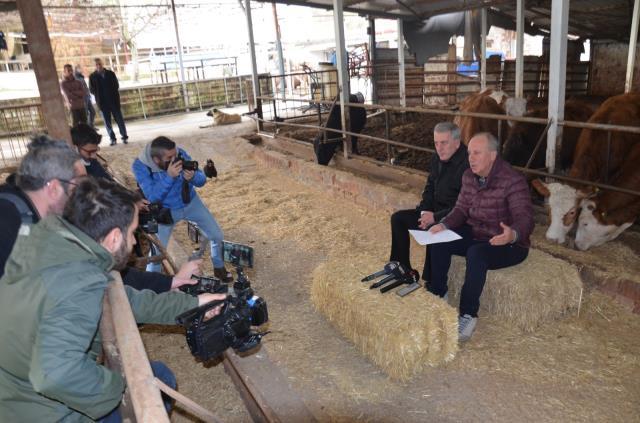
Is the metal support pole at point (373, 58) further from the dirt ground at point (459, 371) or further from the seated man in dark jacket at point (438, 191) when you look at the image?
the dirt ground at point (459, 371)

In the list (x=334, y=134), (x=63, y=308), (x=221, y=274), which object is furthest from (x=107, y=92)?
(x=63, y=308)

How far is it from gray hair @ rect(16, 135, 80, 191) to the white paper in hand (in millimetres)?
2255

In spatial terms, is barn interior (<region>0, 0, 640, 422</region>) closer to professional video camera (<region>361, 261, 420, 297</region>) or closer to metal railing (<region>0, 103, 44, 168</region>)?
professional video camera (<region>361, 261, 420, 297</region>)

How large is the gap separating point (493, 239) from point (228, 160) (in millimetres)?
7153

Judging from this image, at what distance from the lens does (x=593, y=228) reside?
4391 mm

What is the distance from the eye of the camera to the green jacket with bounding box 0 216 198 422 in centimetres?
148

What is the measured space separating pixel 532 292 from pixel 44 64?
4.09m

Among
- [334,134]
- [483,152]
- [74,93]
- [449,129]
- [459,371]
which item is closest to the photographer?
[459,371]

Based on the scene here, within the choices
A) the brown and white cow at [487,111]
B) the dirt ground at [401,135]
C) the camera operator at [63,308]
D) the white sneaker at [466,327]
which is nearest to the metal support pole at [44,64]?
the camera operator at [63,308]

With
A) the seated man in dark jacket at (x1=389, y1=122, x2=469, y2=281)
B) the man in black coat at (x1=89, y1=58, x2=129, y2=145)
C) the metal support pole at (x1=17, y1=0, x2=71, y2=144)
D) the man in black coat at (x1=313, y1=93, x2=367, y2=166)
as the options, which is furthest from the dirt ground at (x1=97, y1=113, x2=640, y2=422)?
the man in black coat at (x1=89, y1=58, x2=129, y2=145)

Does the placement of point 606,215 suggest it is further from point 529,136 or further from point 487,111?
point 487,111

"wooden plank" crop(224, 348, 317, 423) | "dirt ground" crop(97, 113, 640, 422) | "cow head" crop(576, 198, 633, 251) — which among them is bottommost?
"dirt ground" crop(97, 113, 640, 422)

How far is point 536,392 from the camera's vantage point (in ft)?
9.15

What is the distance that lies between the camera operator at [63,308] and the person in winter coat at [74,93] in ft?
36.7
